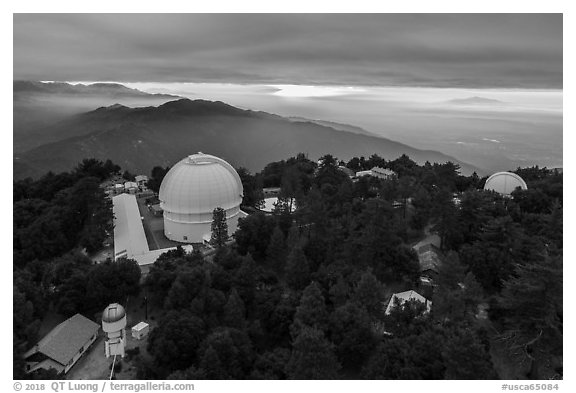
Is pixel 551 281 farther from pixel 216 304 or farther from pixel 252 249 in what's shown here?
pixel 252 249

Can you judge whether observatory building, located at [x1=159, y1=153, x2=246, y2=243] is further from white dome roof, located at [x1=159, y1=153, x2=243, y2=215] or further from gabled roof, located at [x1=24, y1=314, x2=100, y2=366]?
gabled roof, located at [x1=24, y1=314, x2=100, y2=366]

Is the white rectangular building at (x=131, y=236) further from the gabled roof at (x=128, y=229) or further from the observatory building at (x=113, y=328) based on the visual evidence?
the observatory building at (x=113, y=328)

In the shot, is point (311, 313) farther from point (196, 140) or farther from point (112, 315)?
point (196, 140)

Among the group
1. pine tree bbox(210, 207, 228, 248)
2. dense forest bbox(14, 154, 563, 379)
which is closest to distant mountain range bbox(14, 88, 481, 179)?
dense forest bbox(14, 154, 563, 379)

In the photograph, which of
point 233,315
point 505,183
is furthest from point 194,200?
point 505,183

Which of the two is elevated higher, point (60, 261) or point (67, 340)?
point (60, 261)
